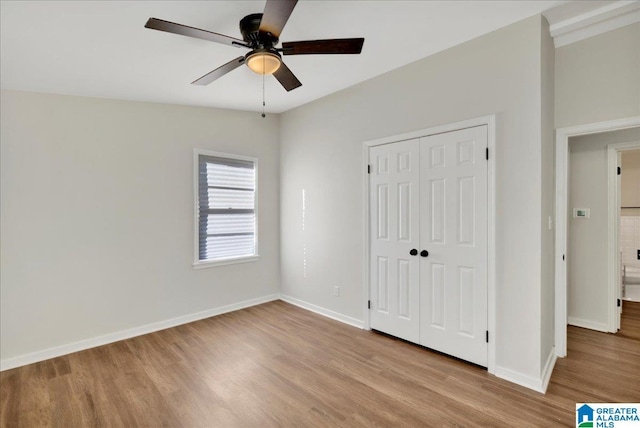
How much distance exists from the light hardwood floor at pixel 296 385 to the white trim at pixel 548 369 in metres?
0.04

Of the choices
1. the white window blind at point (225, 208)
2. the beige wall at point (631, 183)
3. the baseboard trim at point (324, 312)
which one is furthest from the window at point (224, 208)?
the beige wall at point (631, 183)

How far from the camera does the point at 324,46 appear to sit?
193cm

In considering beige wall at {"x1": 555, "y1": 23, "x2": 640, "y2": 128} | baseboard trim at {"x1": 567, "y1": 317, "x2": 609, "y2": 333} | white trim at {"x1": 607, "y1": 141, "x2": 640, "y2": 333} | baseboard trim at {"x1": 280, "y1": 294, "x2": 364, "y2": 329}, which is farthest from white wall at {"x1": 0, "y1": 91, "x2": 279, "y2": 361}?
white trim at {"x1": 607, "y1": 141, "x2": 640, "y2": 333}

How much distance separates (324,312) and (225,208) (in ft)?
6.51

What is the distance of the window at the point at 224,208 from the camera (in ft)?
13.2

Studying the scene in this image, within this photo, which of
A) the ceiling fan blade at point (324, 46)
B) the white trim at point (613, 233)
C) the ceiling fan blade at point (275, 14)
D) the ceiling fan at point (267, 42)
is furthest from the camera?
the white trim at point (613, 233)

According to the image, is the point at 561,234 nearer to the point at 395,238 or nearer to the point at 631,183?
the point at 395,238

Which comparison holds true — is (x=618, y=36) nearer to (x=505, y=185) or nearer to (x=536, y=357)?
(x=505, y=185)

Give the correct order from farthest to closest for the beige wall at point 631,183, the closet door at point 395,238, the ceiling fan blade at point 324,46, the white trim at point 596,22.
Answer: the beige wall at point 631,183 → the closet door at point 395,238 → the white trim at point 596,22 → the ceiling fan blade at point 324,46

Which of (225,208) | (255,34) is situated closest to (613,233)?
(255,34)

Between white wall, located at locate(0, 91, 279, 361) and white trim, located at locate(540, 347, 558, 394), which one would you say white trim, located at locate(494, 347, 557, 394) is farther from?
white wall, located at locate(0, 91, 279, 361)

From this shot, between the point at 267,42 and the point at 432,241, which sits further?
the point at 432,241

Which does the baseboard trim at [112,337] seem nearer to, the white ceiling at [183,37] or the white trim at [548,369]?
the white ceiling at [183,37]

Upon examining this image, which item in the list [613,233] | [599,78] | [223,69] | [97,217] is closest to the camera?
[223,69]
